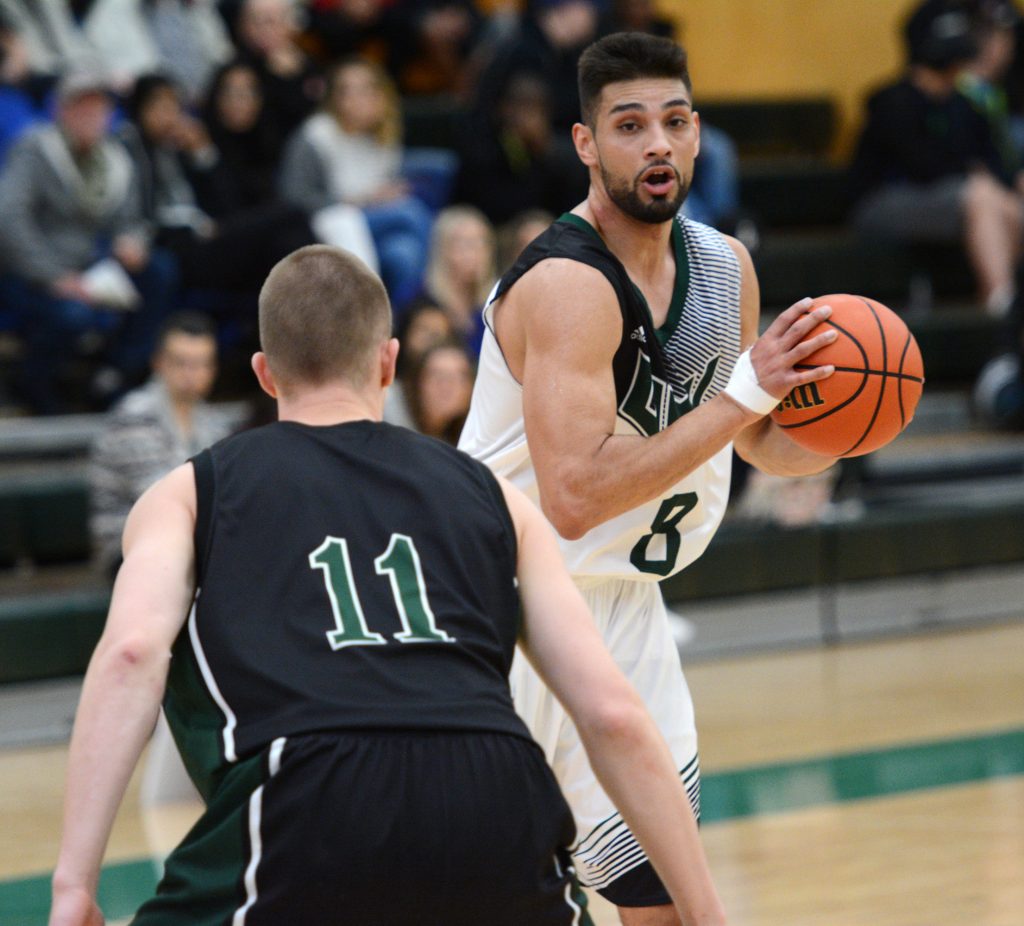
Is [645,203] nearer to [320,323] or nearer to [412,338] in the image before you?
[320,323]

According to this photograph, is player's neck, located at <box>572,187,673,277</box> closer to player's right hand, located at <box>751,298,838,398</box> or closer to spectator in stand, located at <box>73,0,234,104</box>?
player's right hand, located at <box>751,298,838,398</box>

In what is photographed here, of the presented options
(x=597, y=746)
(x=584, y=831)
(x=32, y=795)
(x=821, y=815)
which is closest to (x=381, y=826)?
(x=597, y=746)

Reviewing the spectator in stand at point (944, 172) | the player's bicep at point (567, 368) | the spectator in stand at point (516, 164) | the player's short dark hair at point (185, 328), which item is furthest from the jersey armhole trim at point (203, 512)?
the spectator in stand at point (944, 172)

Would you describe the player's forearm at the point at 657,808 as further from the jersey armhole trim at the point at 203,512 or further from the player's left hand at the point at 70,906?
the player's left hand at the point at 70,906

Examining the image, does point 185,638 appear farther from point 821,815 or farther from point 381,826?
point 821,815

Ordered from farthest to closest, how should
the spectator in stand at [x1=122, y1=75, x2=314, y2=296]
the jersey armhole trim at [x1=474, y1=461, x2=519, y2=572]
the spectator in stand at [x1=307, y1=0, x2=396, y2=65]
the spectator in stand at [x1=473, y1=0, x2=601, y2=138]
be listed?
the spectator in stand at [x1=307, y1=0, x2=396, y2=65]
the spectator in stand at [x1=473, y1=0, x2=601, y2=138]
the spectator in stand at [x1=122, y1=75, x2=314, y2=296]
the jersey armhole trim at [x1=474, y1=461, x2=519, y2=572]

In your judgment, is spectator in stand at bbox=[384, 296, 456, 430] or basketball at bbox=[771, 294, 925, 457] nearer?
basketball at bbox=[771, 294, 925, 457]

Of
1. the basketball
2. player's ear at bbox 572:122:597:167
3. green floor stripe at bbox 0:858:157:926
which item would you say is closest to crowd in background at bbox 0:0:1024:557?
green floor stripe at bbox 0:858:157:926

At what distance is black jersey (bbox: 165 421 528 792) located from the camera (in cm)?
214

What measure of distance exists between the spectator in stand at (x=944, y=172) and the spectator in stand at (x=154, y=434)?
5.34 metres

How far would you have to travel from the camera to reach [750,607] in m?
8.23

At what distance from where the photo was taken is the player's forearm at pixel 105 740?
82.0 inches

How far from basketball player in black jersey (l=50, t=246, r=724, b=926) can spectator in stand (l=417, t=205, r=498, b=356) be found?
5865 millimetres

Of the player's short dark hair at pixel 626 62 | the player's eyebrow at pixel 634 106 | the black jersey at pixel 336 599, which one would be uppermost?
the player's short dark hair at pixel 626 62
